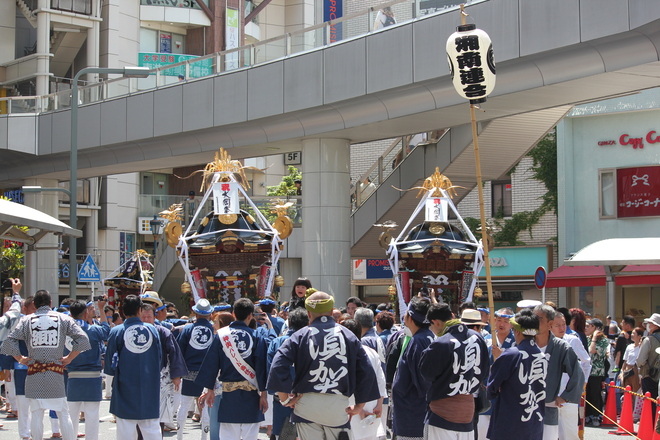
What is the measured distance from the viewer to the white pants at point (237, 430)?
866 centimetres

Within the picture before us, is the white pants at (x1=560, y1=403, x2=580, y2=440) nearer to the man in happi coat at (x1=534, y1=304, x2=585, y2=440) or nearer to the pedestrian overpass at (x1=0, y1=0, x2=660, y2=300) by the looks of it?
the man in happi coat at (x1=534, y1=304, x2=585, y2=440)

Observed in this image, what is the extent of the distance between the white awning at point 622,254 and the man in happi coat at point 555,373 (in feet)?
26.0

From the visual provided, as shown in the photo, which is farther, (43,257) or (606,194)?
(43,257)

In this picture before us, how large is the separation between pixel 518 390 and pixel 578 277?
777 inches

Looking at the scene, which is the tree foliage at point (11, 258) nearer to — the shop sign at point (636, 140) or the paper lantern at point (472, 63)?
the shop sign at point (636, 140)

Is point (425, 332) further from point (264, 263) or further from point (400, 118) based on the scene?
point (400, 118)

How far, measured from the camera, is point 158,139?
23156 millimetres

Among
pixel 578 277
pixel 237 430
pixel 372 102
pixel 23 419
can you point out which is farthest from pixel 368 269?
pixel 237 430

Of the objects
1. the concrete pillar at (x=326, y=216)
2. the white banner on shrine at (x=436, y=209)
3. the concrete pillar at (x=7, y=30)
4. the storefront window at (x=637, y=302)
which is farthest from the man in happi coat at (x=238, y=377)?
the concrete pillar at (x=7, y=30)

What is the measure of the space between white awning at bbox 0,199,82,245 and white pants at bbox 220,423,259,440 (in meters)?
5.66

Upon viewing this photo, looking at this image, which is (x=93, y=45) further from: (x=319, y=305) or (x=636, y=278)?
(x=319, y=305)

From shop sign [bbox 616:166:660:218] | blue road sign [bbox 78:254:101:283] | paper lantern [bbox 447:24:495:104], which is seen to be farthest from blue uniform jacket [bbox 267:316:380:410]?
shop sign [bbox 616:166:660:218]

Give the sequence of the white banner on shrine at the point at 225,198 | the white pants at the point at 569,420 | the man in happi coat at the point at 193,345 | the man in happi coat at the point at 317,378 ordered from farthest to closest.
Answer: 1. the white banner on shrine at the point at 225,198
2. the man in happi coat at the point at 193,345
3. the white pants at the point at 569,420
4. the man in happi coat at the point at 317,378

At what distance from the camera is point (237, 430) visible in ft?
28.5
